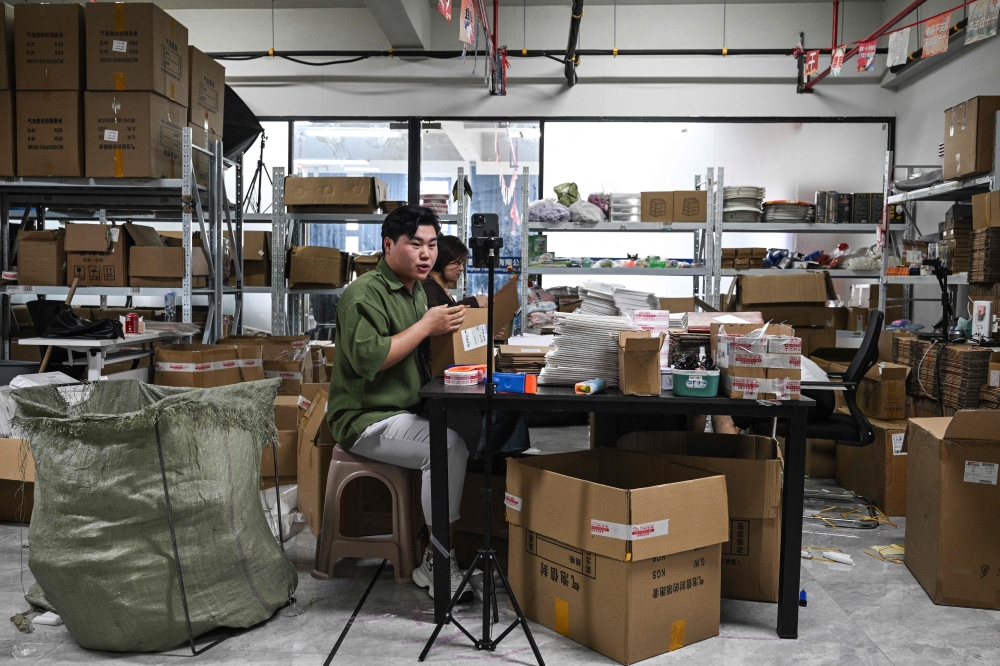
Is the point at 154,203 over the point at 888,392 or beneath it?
over

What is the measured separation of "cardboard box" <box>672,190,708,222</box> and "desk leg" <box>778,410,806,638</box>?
163 inches

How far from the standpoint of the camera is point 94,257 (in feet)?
15.1

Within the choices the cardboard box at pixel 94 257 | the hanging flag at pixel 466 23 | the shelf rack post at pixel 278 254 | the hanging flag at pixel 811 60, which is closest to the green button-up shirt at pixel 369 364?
the hanging flag at pixel 466 23

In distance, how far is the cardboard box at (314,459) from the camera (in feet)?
9.30

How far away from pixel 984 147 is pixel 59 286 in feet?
17.1

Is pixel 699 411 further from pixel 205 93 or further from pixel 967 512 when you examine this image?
pixel 205 93

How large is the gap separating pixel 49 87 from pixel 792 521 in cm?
437

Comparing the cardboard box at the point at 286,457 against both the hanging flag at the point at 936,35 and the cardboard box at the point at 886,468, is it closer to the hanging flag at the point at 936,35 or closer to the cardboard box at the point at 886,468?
the cardboard box at the point at 886,468

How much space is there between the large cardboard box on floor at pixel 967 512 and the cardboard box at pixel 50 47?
4.56m

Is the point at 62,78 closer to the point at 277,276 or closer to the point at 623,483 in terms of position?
the point at 277,276

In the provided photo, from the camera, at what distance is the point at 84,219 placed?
671 centimetres

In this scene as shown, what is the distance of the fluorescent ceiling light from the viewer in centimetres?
730

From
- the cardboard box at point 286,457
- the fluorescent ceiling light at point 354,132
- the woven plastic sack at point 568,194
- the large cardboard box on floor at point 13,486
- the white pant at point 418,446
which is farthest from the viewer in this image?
the fluorescent ceiling light at point 354,132

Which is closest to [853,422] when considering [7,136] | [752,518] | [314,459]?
[752,518]
